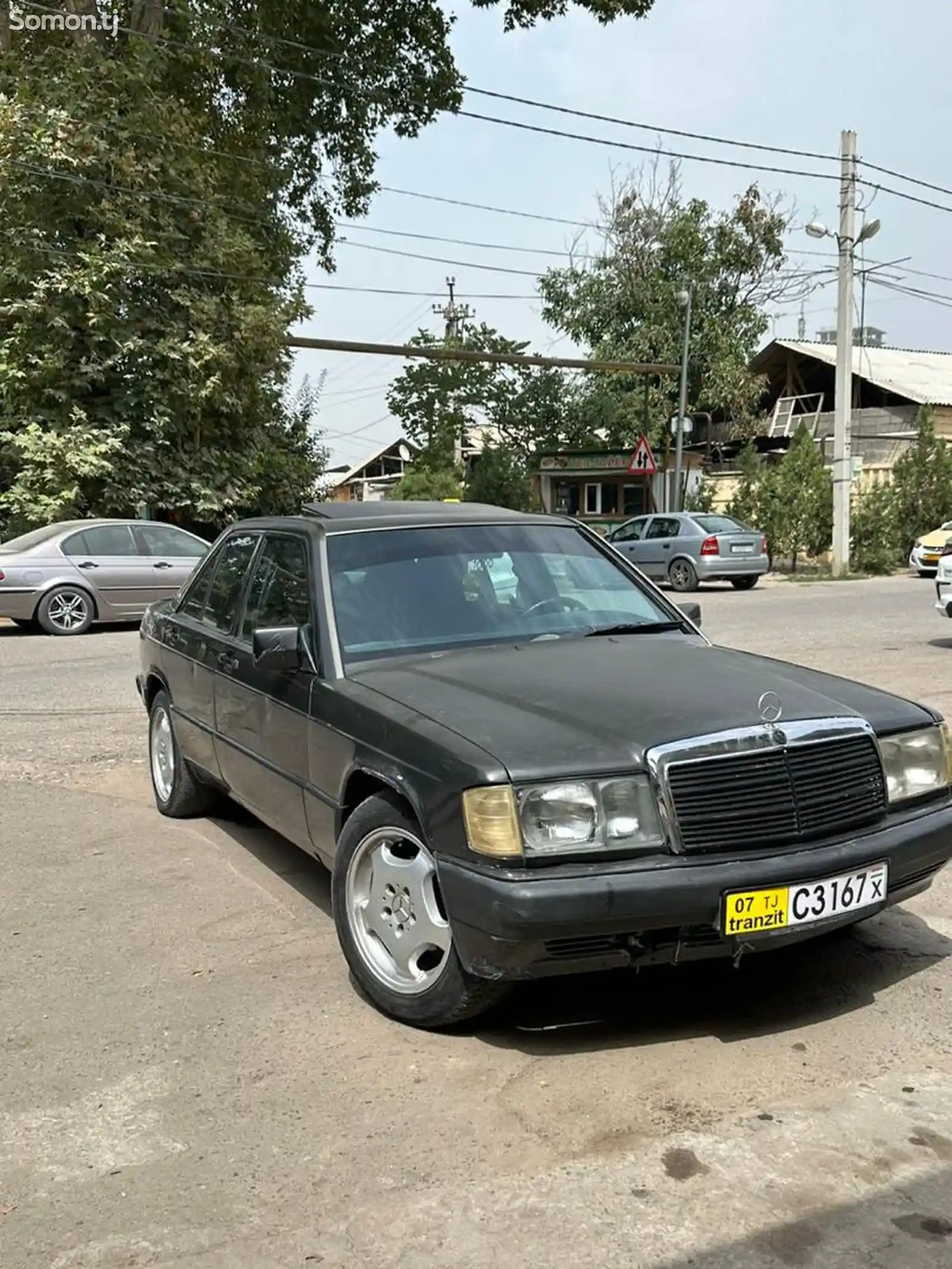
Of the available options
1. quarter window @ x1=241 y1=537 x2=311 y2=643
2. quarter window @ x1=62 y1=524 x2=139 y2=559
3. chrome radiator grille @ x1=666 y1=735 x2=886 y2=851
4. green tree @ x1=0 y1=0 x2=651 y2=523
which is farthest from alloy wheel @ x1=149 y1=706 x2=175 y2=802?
green tree @ x1=0 y1=0 x2=651 y2=523

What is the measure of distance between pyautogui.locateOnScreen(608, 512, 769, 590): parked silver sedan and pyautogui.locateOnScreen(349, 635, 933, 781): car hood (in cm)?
1758

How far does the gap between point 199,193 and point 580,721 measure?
1857 centimetres

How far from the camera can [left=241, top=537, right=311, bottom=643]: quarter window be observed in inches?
179

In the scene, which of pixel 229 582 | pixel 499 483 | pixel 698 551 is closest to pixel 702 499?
pixel 499 483

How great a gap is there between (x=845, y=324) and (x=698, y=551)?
649 centimetres

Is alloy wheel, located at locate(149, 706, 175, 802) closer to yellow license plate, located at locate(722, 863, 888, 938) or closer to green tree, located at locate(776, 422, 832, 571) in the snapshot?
yellow license plate, located at locate(722, 863, 888, 938)

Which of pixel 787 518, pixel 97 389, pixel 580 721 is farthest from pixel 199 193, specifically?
pixel 580 721

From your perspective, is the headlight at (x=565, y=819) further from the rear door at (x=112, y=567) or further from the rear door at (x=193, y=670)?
the rear door at (x=112, y=567)

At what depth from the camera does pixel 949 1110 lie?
3.07 meters

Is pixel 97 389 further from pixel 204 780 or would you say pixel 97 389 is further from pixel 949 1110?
pixel 949 1110

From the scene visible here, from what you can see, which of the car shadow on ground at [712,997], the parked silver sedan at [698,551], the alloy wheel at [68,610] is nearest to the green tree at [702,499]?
the parked silver sedan at [698,551]

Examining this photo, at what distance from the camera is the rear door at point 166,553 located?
15.0 meters

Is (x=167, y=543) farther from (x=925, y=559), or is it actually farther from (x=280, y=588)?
(x=925, y=559)

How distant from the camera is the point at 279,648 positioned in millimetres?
4230
